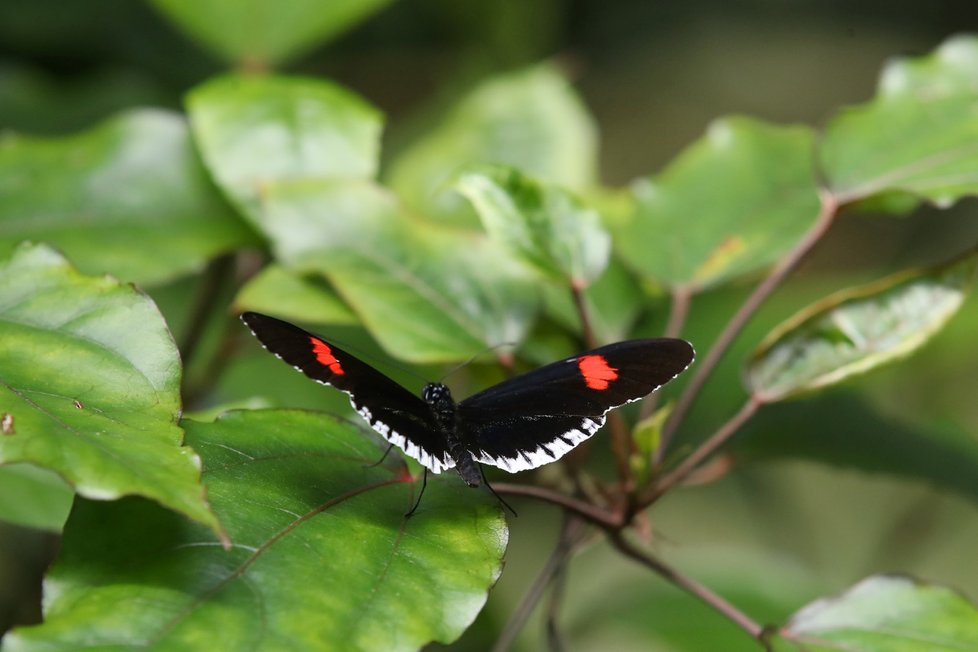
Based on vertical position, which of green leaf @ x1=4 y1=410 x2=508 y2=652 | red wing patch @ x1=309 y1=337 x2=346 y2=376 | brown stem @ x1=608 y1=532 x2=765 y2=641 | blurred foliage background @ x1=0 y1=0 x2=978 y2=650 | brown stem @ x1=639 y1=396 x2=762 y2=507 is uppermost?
red wing patch @ x1=309 y1=337 x2=346 y2=376

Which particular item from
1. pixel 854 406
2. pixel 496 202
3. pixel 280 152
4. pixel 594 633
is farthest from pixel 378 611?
pixel 594 633

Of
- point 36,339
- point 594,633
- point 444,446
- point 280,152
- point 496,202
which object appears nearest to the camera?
point 36,339

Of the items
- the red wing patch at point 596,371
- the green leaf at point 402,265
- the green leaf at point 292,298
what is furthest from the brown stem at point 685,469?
the green leaf at point 292,298

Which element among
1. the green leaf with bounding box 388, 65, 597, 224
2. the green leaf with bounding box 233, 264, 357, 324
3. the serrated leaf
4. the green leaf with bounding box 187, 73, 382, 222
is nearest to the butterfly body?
the green leaf with bounding box 233, 264, 357, 324

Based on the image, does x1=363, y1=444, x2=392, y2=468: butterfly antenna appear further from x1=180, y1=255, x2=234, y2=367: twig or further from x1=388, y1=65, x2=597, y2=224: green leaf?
x1=388, y1=65, x2=597, y2=224: green leaf

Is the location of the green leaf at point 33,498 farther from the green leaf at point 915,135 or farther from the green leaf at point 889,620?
the green leaf at point 915,135

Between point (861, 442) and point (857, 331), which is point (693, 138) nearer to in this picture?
point (861, 442)

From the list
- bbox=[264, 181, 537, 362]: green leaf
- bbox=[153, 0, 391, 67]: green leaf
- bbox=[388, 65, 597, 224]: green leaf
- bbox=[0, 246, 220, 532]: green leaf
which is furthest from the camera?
bbox=[388, 65, 597, 224]: green leaf

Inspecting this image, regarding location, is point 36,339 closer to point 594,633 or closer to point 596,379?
point 596,379
